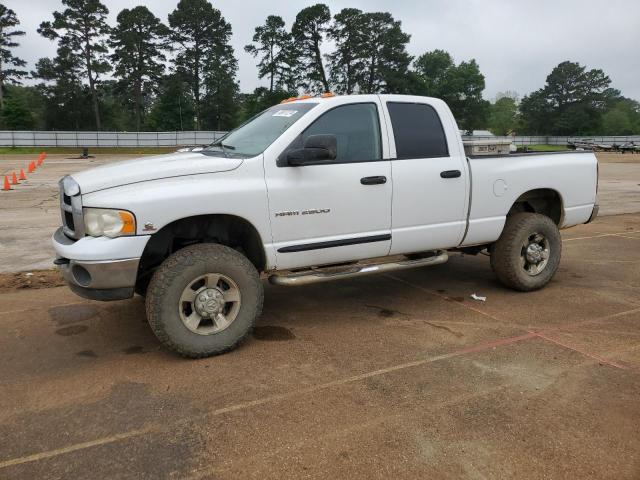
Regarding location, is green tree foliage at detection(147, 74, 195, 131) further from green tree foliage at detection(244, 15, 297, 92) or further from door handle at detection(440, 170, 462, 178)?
door handle at detection(440, 170, 462, 178)

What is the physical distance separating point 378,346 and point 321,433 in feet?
4.35

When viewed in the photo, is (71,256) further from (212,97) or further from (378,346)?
(212,97)

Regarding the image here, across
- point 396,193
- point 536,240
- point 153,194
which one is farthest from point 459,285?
point 153,194

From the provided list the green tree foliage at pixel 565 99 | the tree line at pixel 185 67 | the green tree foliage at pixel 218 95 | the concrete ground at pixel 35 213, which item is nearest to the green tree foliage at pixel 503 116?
Result: the green tree foliage at pixel 565 99

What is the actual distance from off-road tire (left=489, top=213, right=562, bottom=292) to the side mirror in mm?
2387

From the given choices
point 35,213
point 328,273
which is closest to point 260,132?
point 328,273

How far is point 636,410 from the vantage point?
321cm

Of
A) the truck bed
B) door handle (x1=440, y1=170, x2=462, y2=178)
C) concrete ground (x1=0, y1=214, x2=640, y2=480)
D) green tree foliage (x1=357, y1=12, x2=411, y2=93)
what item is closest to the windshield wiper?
concrete ground (x1=0, y1=214, x2=640, y2=480)

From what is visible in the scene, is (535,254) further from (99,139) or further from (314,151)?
(99,139)

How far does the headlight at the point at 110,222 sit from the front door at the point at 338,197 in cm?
105

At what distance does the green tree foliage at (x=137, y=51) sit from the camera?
6028cm

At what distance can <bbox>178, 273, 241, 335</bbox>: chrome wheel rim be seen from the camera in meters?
3.88

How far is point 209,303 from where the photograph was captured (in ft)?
12.8

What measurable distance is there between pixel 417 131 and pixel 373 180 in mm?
762
